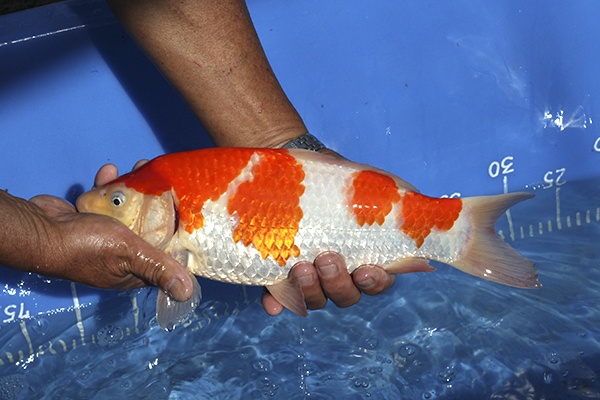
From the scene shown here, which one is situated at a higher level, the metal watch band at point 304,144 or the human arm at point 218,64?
the human arm at point 218,64

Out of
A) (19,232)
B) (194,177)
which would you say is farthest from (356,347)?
(19,232)

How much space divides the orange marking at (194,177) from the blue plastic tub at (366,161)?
0.70 metres

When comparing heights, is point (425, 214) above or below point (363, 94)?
below

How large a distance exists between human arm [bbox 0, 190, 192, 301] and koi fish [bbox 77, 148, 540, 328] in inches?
1.1

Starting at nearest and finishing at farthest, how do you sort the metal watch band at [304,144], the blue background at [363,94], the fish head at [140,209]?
1. the fish head at [140,209]
2. the metal watch band at [304,144]
3. the blue background at [363,94]

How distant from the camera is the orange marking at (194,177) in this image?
1.75m

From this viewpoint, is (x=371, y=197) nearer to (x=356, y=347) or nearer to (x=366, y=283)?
(x=366, y=283)

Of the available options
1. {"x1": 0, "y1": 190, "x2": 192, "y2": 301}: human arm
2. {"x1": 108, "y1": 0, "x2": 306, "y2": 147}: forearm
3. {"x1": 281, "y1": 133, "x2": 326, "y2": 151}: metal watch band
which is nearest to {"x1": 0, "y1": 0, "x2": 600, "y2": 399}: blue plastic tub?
{"x1": 108, "y1": 0, "x2": 306, "y2": 147}: forearm

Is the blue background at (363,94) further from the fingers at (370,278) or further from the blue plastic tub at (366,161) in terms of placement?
the fingers at (370,278)

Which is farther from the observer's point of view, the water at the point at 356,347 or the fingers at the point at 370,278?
the water at the point at 356,347

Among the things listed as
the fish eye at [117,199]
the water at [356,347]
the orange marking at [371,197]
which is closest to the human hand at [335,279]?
the orange marking at [371,197]

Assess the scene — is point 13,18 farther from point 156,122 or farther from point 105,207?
point 105,207

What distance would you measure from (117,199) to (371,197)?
0.51 meters

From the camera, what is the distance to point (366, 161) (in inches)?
106
